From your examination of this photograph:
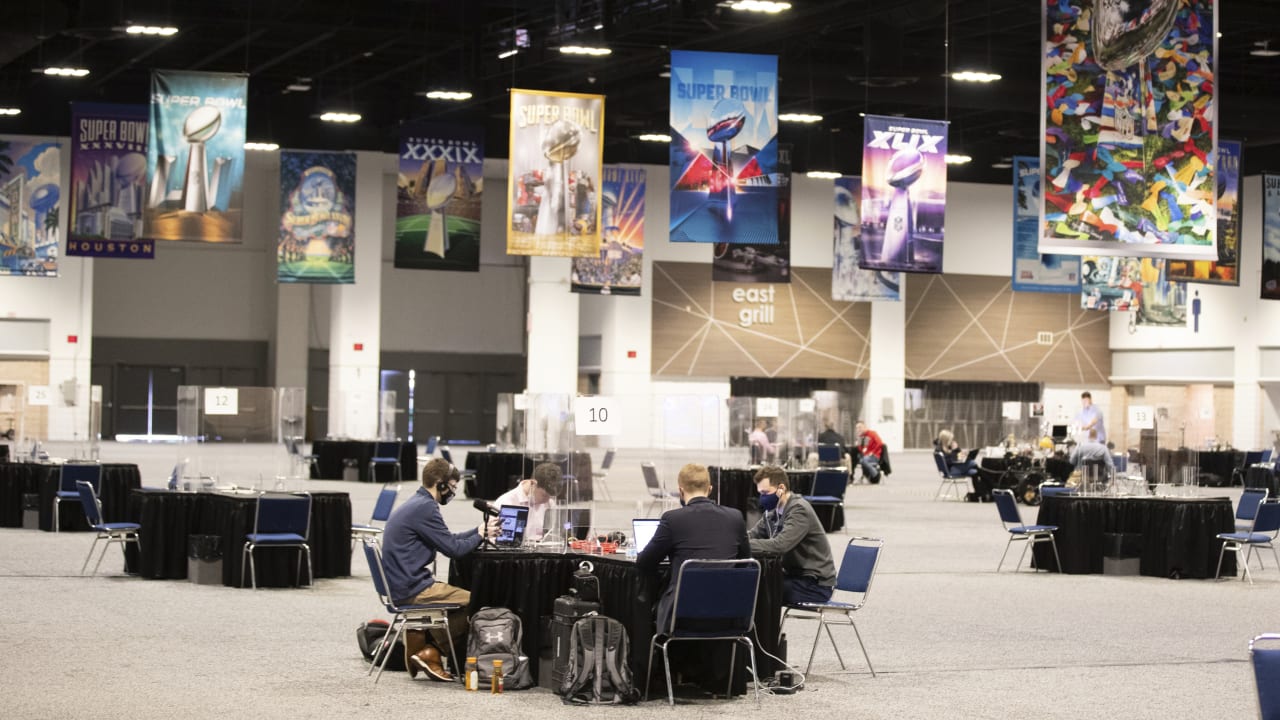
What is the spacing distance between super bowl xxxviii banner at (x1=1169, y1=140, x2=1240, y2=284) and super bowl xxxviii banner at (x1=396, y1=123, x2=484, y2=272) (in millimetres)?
11357

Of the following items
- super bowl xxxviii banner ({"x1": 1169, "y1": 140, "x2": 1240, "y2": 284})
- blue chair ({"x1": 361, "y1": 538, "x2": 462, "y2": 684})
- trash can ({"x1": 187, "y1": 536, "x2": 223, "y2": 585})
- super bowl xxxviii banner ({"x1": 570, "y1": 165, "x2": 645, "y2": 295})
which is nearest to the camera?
blue chair ({"x1": 361, "y1": 538, "x2": 462, "y2": 684})

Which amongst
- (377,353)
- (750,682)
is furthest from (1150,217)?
(377,353)

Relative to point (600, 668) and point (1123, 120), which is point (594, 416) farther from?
point (1123, 120)

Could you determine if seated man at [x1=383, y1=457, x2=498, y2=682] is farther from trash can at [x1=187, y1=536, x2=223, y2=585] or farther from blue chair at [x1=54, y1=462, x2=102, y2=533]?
blue chair at [x1=54, y1=462, x2=102, y2=533]

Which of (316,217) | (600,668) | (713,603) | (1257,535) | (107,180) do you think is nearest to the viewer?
(713,603)

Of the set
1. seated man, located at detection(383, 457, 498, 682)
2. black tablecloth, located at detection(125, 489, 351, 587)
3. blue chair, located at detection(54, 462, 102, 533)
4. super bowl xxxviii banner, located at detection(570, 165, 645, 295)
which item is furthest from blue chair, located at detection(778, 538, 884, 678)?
super bowl xxxviii banner, located at detection(570, 165, 645, 295)

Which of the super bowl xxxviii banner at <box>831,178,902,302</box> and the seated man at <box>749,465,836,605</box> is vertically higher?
the super bowl xxxviii banner at <box>831,178,902,302</box>

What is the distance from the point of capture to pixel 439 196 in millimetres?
24969

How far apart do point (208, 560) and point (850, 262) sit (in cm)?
2111

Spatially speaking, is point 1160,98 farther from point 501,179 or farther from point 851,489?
point 501,179

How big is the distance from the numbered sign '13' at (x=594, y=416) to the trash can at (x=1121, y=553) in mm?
6182

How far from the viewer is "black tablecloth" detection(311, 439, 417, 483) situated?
2648 cm

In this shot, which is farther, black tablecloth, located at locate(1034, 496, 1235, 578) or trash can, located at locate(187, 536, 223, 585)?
black tablecloth, located at locate(1034, 496, 1235, 578)

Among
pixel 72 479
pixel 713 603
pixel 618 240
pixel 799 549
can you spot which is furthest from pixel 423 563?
pixel 618 240
